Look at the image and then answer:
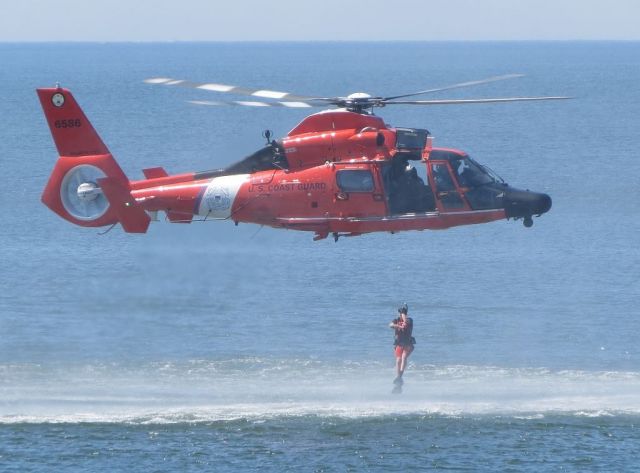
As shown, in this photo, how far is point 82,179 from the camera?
30.6m

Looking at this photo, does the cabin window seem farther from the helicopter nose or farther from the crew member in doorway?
the crew member in doorway

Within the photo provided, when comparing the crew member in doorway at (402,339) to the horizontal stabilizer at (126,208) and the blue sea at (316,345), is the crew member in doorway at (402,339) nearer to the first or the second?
the blue sea at (316,345)

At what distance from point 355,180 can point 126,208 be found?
17.3 ft

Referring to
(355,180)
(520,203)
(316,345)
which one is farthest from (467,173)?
(316,345)

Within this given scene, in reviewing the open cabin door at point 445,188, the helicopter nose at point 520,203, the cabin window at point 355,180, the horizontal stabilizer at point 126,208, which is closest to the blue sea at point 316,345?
the horizontal stabilizer at point 126,208

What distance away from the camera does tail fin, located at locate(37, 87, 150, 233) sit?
3003cm

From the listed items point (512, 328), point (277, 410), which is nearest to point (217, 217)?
point (277, 410)

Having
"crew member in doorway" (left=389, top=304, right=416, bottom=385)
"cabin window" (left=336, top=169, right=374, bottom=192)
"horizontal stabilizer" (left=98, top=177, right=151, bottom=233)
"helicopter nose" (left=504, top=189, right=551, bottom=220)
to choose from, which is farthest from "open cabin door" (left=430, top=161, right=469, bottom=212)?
"horizontal stabilizer" (left=98, top=177, right=151, bottom=233)

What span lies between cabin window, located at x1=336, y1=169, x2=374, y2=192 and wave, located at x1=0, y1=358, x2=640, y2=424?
5784 millimetres

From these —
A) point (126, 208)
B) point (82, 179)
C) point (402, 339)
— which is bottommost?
point (402, 339)

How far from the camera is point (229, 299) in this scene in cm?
4869

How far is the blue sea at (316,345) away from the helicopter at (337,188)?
987 mm

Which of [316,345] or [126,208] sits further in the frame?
[316,345]

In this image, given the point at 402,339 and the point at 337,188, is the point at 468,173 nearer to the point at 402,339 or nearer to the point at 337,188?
the point at 337,188
